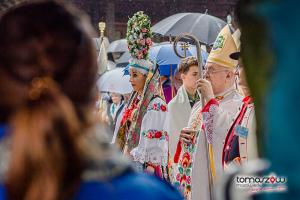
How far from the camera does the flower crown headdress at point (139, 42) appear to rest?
263 inches

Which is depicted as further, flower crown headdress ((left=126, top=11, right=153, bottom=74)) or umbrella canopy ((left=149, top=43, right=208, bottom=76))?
umbrella canopy ((left=149, top=43, right=208, bottom=76))

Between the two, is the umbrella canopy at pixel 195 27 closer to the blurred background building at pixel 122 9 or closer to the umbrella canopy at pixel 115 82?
the umbrella canopy at pixel 115 82

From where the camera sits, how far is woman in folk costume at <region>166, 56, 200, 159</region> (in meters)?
6.66

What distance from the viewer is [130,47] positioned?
22.5ft

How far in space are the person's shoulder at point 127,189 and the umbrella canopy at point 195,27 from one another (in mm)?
8554

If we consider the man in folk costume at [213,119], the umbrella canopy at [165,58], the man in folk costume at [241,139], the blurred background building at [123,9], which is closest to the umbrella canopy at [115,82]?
the umbrella canopy at [165,58]

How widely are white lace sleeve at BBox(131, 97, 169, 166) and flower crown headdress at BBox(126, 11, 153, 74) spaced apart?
0.40 meters

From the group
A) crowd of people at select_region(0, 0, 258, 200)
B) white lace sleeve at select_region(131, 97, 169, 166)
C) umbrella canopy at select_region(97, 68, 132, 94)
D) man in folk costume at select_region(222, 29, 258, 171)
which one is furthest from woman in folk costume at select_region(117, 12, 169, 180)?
crowd of people at select_region(0, 0, 258, 200)

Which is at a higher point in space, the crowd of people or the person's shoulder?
the crowd of people

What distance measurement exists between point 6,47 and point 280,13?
59 centimetres

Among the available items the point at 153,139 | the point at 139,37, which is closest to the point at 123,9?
the point at 139,37

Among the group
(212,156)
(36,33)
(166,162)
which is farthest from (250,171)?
(166,162)

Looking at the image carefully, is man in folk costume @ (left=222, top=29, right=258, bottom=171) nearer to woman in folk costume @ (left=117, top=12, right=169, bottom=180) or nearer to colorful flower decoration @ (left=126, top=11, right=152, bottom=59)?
woman in folk costume @ (left=117, top=12, right=169, bottom=180)

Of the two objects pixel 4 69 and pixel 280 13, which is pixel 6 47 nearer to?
pixel 4 69
